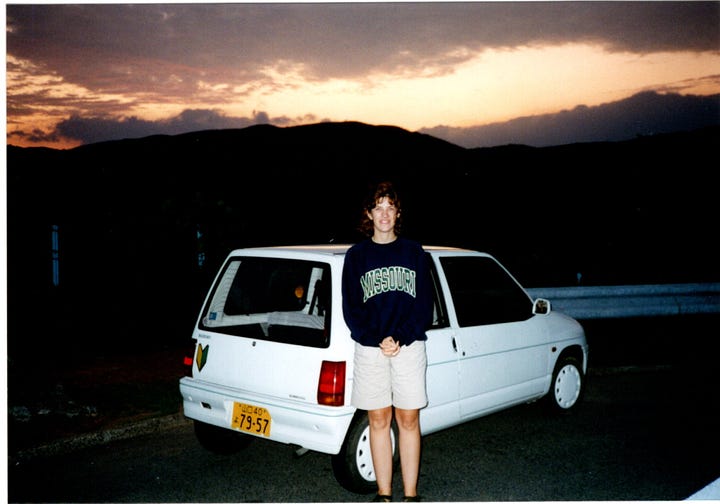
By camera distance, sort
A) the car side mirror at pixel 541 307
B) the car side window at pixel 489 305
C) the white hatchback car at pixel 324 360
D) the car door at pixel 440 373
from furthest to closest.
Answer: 1. the car side mirror at pixel 541 307
2. the car side window at pixel 489 305
3. the car door at pixel 440 373
4. the white hatchback car at pixel 324 360

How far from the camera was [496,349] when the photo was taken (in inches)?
198

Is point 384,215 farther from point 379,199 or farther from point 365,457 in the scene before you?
point 365,457

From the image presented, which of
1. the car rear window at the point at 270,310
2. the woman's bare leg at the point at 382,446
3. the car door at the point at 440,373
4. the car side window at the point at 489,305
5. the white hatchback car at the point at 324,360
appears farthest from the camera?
the car side window at the point at 489,305

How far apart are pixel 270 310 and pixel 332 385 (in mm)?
1622

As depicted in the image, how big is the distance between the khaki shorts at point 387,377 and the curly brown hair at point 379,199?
770mm

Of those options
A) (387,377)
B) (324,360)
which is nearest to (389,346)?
(387,377)

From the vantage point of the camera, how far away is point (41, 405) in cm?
609

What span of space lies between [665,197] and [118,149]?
1014 inches

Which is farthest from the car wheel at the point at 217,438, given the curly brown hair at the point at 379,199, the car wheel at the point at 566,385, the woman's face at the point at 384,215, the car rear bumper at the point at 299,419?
the car wheel at the point at 566,385

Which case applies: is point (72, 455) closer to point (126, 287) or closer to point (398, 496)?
point (398, 496)

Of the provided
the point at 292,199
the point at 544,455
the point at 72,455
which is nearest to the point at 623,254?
the point at 292,199

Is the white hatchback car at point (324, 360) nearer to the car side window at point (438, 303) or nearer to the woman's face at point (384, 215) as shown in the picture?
the car side window at point (438, 303)

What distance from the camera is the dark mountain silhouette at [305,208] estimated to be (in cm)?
1000

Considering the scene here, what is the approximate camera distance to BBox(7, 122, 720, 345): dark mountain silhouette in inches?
394
